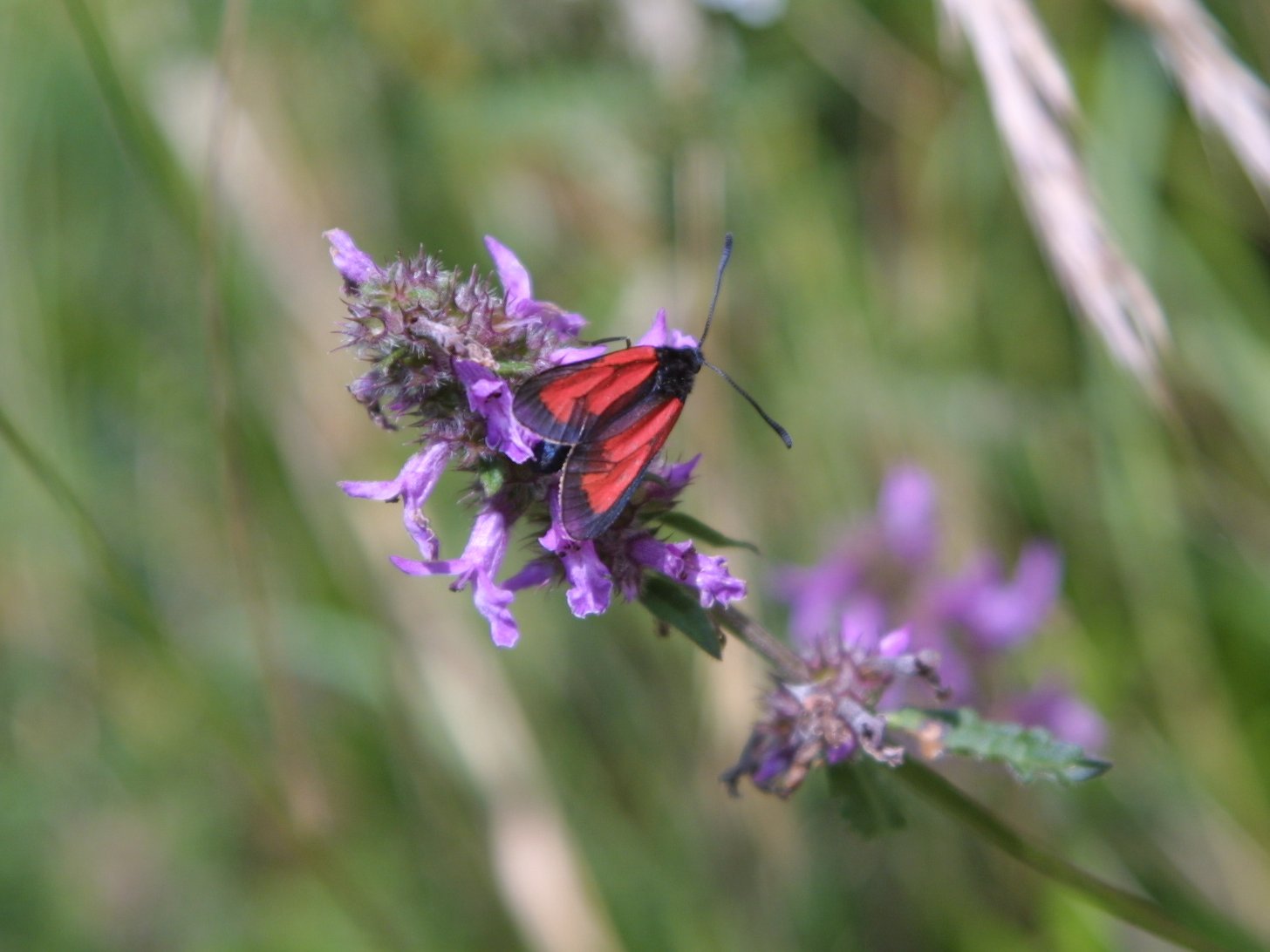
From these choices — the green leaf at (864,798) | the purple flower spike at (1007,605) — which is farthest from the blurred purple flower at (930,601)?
the green leaf at (864,798)

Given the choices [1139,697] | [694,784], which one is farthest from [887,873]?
[1139,697]

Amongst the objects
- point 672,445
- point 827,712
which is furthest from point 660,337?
point 672,445

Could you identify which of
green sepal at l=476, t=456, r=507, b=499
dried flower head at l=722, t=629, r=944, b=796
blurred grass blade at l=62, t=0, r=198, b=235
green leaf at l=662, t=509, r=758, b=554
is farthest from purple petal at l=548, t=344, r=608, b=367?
blurred grass blade at l=62, t=0, r=198, b=235

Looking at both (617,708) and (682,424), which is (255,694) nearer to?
(617,708)

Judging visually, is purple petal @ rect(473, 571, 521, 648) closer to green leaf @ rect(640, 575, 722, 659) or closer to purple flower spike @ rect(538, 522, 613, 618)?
purple flower spike @ rect(538, 522, 613, 618)

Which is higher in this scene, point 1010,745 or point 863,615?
point 1010,745

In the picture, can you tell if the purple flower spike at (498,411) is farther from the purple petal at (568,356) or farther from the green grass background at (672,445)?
the green grass background at (672,445)

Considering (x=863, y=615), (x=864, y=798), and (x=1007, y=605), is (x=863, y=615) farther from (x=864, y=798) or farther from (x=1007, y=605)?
(x=864, y=798)

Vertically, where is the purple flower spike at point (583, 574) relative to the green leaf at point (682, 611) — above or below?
above
